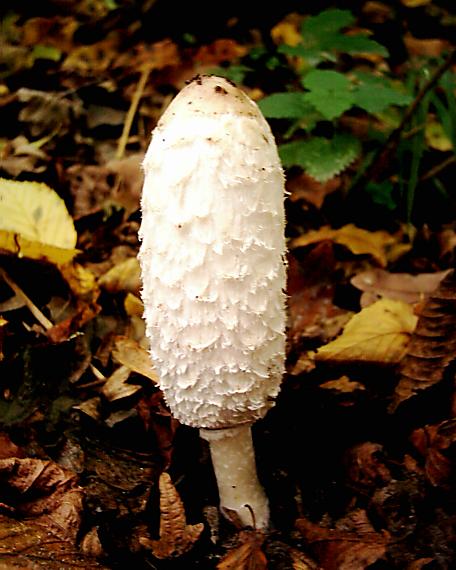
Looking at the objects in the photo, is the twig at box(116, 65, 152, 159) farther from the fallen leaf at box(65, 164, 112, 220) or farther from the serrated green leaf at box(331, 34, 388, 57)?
the serrated green leaf at box(331, 34, 388, 57)

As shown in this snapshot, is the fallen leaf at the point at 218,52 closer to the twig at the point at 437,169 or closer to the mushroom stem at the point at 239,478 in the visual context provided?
the twig at the point at 437,169

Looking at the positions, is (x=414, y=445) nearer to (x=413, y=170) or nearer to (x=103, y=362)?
(x=103, y=362)

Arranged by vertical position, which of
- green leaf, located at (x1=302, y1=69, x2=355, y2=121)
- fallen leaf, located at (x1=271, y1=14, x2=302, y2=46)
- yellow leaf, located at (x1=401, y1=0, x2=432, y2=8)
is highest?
green leaf, located at (x1=302, y1=69, x2=355, y2=121)

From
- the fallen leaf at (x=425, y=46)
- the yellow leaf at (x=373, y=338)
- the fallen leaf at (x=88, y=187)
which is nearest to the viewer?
the yellow leaf at (x=373, y=338)

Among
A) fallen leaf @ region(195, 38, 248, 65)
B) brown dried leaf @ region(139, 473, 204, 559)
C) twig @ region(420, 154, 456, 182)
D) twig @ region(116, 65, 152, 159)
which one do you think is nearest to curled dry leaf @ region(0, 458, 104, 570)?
brown dried leaf @ region(139, 473, 204, 559)

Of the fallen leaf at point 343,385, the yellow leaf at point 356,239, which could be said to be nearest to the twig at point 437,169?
the yellow leaf at point 356,239
